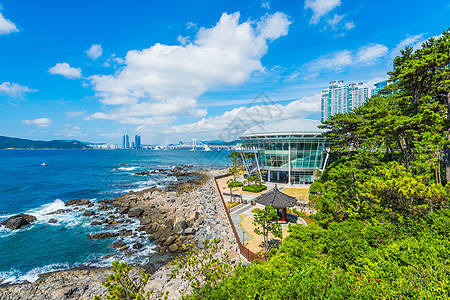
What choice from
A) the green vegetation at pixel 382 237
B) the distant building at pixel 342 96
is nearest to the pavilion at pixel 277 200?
the green vegetation at pixel 382 237

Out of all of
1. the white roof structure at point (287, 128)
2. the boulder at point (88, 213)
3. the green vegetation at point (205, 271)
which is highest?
the white roof structure at point (287, 128)

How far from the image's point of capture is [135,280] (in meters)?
17.8

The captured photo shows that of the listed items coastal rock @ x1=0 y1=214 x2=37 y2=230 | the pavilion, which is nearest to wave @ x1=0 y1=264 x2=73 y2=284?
coastal rock @ x1=0 y1=214 x2=37 y2=230

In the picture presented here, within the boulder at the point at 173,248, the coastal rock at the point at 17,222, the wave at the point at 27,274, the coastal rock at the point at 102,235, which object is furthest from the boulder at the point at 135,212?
the boulder at the point at 173,248

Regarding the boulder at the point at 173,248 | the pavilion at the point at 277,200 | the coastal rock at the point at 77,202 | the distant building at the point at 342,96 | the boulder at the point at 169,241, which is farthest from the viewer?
the distant building at the point at 342,96

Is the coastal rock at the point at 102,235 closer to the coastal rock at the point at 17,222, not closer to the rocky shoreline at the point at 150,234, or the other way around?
the rocky shoreline at the point at 150,234

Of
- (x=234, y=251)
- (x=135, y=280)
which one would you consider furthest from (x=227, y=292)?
(x=135, y=280)

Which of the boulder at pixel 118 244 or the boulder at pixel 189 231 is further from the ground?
the boulder at pixel 189 231

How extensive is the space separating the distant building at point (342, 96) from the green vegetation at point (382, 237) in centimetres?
13386

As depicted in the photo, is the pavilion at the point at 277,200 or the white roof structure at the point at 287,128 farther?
the white roof structure at the point at 287,128

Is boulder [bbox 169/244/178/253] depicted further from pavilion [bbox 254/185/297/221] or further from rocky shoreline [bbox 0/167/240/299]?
pavilion [bbox 254/185/297/221]

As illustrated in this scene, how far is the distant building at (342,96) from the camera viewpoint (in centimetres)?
13800

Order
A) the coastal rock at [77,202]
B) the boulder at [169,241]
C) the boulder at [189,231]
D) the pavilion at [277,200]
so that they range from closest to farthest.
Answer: the pavilion at [277,200], the boulder at [169,241], the boulder at [189,231], the coastal rock at [77,202]

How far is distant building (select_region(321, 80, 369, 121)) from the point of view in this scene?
13800 centimetres
